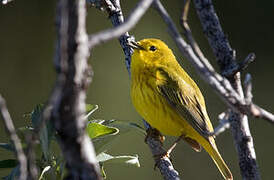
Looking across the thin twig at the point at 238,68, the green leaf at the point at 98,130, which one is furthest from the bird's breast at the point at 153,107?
the thin twig at the point at 238,68

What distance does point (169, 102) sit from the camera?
420 cm

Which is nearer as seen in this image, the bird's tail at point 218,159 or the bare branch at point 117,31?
the bare branch at point 117,31

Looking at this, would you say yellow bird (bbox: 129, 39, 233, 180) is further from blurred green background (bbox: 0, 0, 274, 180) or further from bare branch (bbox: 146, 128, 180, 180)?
blurred green background (bbox: 0, 0, 274, 180)

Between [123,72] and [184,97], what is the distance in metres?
Result: 2.30

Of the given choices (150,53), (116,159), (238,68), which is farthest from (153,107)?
(238,68)

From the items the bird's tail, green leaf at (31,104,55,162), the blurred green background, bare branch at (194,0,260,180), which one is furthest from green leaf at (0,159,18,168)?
the blurred green background

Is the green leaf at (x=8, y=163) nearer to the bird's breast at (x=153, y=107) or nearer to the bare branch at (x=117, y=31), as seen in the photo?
the bare branch at (x=117, y=31)

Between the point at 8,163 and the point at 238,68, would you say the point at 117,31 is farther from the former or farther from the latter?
the point at 8,163

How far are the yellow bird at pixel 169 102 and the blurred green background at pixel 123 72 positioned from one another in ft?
6.53

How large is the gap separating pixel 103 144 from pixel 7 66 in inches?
156

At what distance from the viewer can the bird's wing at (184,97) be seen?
4133mm

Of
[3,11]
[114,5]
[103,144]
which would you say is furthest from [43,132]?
[3,11]

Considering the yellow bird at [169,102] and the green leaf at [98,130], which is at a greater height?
the yellow bird at [169,102]

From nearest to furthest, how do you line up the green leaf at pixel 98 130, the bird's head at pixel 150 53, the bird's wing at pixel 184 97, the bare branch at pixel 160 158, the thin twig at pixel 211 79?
the thin twig at pixel 211 79, the green leaf at pixel 98 130, the bare branch at pixel 160 158, the bird's wing at pixel 184 97, the bird's head at pixel 150 53
